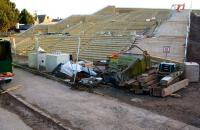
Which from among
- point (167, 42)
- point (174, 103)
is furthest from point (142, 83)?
point (167, 42)

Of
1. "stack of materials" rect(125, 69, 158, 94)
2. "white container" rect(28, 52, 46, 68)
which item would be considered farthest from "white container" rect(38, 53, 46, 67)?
"stack of materials" rect(125, 69, 158, 94)

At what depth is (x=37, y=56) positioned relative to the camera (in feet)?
70.8

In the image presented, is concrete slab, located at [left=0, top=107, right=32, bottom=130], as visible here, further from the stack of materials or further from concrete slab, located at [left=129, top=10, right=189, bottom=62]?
concrete slab, located at [left=129, top=10, right=189, bottom=62]

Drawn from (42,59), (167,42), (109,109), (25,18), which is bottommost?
(109,109)

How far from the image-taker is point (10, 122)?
11.7 metres

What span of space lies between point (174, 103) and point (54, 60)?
28.9ft

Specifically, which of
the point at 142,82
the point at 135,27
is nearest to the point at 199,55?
the point at 142,82

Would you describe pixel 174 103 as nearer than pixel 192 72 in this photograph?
Yes

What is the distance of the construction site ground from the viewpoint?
1141 centimetres

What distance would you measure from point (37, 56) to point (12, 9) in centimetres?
4482

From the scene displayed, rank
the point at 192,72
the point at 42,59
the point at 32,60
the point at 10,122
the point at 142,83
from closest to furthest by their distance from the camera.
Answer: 1. the point at 10,122
2. the point at 142,83
3. the point at 192,72
4. the point at 42,59
5. the point at 32,60

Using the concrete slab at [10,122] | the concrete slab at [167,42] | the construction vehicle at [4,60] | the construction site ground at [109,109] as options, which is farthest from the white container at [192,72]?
the concrete slab at [10,122]

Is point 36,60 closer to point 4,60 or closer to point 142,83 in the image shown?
point 4,60

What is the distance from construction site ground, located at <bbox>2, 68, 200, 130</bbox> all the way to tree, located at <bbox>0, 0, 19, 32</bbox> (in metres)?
44.0
